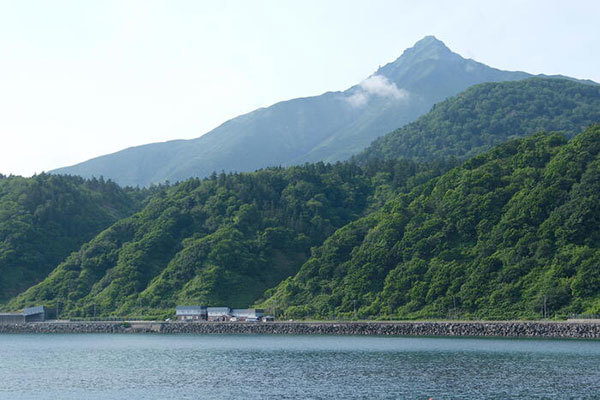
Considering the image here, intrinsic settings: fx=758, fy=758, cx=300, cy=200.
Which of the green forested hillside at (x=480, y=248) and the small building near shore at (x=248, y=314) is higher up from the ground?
the green forested hillside at (x=480, y=248)

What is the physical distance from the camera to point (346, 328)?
131m

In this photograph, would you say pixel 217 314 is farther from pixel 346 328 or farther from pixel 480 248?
pixel 480 248

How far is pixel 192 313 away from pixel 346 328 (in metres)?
37.3

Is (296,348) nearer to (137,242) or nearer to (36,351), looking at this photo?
(36,351)

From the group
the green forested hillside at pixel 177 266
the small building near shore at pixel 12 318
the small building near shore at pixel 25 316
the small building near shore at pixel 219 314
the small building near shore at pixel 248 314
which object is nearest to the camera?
the small building near shore at pixel 248 314

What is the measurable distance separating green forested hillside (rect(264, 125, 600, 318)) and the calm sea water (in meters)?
14.1

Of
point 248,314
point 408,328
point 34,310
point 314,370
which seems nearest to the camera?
point 314,370

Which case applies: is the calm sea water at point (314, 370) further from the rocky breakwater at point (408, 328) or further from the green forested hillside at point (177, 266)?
the green forested hillside at point (177, 266)

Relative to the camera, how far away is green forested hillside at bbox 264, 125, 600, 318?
118 meters

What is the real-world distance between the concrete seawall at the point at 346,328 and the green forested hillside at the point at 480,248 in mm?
5415


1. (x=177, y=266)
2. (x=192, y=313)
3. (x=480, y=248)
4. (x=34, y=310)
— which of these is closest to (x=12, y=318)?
(x=34, y=310)

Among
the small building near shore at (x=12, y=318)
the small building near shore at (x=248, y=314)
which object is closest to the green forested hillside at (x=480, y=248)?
the small building near shore at (x=248, y=314)

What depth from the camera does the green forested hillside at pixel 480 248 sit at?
118 meters

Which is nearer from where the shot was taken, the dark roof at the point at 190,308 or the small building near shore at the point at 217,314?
the small building near shore at the point at 217,314
